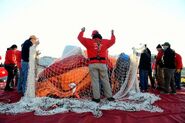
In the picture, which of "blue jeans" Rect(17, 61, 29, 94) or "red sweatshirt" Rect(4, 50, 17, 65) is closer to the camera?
"blue jeans" Rect(17, 61, 29, 94)

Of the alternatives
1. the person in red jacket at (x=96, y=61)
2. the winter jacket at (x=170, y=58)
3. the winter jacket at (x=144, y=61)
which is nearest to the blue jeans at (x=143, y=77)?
the winter jacket at (x=144, y=61)

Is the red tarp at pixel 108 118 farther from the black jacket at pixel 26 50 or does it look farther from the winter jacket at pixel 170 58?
the winter jacket at pixel 170 58

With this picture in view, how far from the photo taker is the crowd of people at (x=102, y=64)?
7.01 m

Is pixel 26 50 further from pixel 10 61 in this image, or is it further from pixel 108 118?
pixel 108 118

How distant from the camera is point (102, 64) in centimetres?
703

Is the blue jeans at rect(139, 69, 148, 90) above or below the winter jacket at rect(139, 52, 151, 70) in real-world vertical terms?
below

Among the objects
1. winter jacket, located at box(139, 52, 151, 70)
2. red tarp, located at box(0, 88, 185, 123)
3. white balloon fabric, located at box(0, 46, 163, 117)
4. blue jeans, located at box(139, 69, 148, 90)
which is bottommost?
red tarp, located at box(0, 88, 185, 123)

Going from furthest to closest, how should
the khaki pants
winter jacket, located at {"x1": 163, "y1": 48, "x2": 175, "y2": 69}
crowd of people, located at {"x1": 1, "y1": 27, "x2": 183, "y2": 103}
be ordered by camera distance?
1. winter jacket, located at {"x1": 163, "y1": 48, "x2": 175, "y2": 69}
2. crowd of people, located at {"x1": 1, "y1": 27, "x2": 183, "y2": 103}
3. the khaki pants

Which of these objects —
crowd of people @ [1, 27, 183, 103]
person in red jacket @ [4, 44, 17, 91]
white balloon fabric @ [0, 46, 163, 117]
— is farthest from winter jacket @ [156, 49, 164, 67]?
person in red jacket @ [4, 44, 17, 91]

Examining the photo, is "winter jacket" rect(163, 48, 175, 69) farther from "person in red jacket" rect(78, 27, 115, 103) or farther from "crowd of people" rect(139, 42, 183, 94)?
"person in red jacket" rect(78, 27, 115, 103)

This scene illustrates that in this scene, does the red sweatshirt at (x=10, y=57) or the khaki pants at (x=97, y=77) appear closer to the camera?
the khaki pants at (x=97, y=77)

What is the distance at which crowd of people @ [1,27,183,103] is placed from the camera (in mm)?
7012

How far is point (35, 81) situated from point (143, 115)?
3.32 meters

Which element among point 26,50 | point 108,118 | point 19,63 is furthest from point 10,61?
point 108,118
